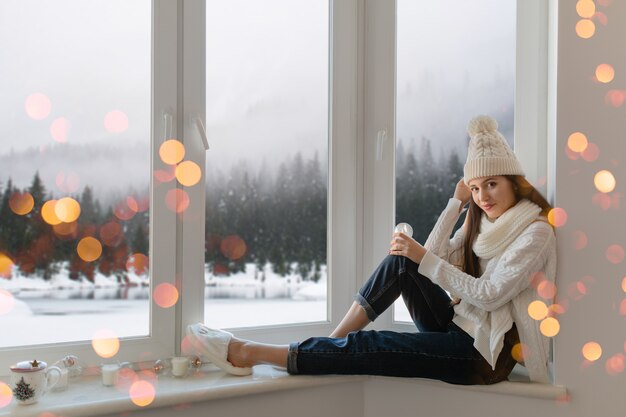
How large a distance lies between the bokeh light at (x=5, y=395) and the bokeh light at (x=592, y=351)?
4.90 ft

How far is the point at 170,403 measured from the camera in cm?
159

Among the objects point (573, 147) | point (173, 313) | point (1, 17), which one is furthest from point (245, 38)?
point (573, 147)

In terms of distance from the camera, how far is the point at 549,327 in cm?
168

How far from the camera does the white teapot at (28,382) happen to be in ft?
4.85

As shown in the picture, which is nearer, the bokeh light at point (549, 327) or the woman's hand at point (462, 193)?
the bokeh light at point (549, 327)

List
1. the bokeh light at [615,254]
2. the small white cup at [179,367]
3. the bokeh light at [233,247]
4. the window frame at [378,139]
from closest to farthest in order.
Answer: the bokeh light at [615,254] < the small white cup at [179,367] < the bokeh light at [233,247] < the window frame at [378,139]

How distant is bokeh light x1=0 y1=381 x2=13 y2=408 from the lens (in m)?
1.50

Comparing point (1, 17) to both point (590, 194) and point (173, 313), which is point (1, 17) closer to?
point (173, 313)

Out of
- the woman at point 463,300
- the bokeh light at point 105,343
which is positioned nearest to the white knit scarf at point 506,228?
the woman at point 463,300

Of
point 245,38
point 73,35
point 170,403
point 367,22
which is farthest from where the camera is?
point 367,22

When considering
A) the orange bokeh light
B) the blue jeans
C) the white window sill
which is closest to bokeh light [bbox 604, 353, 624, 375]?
the white window sill

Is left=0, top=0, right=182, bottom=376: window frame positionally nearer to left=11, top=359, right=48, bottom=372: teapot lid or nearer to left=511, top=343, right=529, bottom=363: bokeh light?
left=11, top=359, right=48, bottom=372: teapot lid

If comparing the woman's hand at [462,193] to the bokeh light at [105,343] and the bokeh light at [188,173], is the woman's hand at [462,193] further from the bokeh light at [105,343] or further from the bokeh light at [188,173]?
the bokeh light at [105,343]

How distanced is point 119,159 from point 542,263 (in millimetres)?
1235
